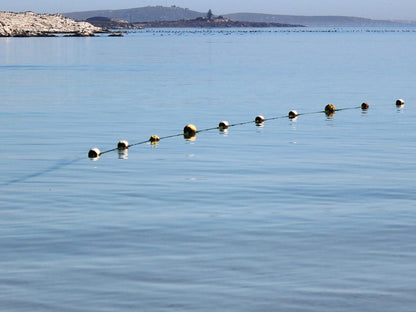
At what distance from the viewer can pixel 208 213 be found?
15352mm

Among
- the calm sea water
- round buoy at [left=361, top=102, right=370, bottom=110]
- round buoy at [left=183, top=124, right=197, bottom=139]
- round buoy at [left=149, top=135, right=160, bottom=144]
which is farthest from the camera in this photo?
round buoy at [left=361, top=102, right=370, bottom=110]

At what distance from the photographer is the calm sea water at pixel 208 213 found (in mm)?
10648

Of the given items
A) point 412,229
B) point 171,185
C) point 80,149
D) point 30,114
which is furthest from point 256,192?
point 30,114

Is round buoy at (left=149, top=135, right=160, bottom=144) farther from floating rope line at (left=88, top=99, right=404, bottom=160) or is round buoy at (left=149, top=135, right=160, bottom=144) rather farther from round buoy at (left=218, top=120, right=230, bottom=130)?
round buoy at (left=218, top=120, right=230, bottom=130)

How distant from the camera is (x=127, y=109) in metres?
36.7

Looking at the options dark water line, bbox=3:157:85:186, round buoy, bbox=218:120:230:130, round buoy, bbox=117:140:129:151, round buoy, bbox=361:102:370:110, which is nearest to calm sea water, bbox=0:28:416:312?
dark water line, bbox=3:157:85:186

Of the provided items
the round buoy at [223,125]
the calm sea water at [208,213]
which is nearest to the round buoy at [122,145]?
the calm sea water at [208,213]

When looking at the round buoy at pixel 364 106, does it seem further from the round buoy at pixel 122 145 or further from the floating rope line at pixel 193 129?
the round buoy at pixel 122 145

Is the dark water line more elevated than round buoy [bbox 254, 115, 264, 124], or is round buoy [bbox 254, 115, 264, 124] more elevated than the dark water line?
round buoy [bbox 254, 115, 264, 124]

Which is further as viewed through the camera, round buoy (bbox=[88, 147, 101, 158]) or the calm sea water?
round buoy (bbox=[88, 147, 101, 158])

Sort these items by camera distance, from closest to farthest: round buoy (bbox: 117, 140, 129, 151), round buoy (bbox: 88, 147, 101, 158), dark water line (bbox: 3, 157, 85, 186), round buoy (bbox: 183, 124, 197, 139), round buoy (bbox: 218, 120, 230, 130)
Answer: dark water line (bbox: 3, 157, 85, 186), round buoy (bbox: 88, 147, 101, 158), round buoy (bbox: 117, 140, 129, 151), round buoy (bbox: 183, 124, 197, 139), round buoy (bbox: 218, 120, 230, 130)

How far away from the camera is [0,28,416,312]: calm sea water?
1065 cm

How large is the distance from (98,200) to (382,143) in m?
11.8

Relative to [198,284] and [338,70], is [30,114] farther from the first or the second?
[338,70]
